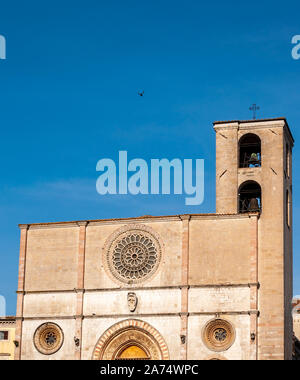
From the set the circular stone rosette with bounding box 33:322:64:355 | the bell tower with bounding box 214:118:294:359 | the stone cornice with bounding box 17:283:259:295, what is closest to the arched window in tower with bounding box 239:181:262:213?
the bell tower with bounding box 214:118:294:359

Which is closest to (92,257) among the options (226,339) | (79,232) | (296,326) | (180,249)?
(79,232)

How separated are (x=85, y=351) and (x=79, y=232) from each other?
6.40 metres

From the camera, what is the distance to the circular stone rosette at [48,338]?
1788 inches

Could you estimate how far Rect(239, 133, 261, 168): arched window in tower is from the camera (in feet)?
154

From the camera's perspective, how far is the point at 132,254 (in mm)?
45719

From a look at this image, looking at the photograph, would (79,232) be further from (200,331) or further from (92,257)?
(200,331)

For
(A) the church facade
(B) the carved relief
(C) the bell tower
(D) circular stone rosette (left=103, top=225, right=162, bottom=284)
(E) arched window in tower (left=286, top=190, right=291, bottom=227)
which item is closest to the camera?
(C) the bell tower

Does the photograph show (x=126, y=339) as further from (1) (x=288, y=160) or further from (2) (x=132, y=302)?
(1) (x=288, y=160)

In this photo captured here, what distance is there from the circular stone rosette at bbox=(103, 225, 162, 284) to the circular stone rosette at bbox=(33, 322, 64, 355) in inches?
166

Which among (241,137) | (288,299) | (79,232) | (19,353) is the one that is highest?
(241,137)

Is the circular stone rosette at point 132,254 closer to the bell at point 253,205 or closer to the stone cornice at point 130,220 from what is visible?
the stone cornice at point 130,220

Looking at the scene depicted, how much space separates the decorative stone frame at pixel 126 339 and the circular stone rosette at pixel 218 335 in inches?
105

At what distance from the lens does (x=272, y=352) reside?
42.1m

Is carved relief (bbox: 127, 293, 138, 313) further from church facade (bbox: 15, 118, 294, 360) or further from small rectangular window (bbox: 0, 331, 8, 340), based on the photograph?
small rectangular window (bbox: 0, 331, 8, 340)
